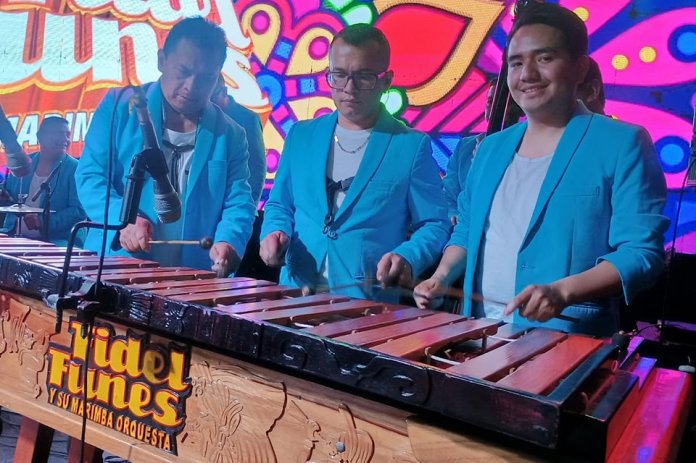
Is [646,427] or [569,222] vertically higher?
[569,222]

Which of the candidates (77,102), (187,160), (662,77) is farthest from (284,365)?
(77,102)

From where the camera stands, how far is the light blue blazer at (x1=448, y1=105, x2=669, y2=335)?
195 centimetres

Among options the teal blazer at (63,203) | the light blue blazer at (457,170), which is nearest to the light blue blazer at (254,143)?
the light blue blazer at (457,170)

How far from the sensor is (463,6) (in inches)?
96.1

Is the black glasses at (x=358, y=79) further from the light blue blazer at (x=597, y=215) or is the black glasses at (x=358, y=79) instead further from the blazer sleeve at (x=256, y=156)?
the light blue blazer at (x=597, y=215)

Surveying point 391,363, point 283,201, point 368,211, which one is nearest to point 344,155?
point 368,211

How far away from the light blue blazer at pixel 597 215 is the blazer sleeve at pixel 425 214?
1.23ft

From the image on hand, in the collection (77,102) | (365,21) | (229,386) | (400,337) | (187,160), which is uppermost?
(365,21)

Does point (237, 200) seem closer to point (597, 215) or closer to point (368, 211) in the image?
point (368, 211)

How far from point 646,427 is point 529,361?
36cm

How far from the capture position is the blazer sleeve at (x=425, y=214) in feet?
7.84

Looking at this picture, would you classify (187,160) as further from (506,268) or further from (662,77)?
(662,77)

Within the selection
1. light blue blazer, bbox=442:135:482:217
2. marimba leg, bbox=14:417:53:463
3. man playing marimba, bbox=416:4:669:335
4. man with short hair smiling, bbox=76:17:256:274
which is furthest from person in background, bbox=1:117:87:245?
man playing marimba, bbox=416:4:669:335

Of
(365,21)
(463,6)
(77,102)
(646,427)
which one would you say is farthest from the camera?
(77,102)
